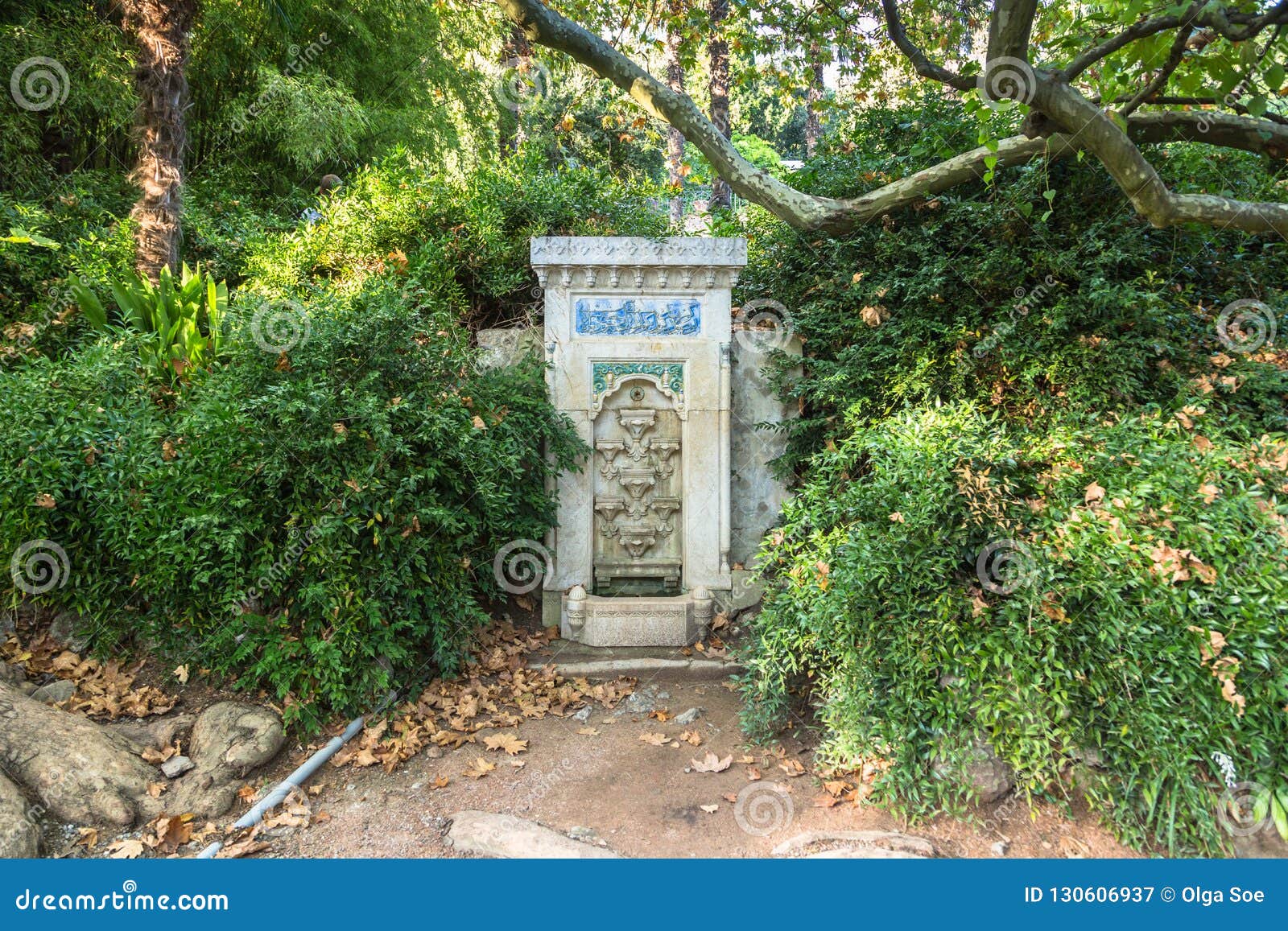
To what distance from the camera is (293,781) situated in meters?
3.78

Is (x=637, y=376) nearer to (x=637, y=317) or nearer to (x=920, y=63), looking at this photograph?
(x=637, y=317)

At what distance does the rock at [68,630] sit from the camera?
4371 millimetres

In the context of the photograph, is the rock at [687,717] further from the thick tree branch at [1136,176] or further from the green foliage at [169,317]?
the thick tree branch at [1136,176]

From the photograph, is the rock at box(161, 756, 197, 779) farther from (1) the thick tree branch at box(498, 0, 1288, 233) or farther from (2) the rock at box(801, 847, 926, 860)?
(1) the thick tree branch at box(498, 0, 1288, 233)

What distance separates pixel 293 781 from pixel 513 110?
39.3ft

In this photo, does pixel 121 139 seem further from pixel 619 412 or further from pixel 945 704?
pixel 945 704

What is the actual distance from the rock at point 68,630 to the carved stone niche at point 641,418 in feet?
9.81

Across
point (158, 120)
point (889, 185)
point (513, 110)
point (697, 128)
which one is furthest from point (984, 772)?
point (513, 110)

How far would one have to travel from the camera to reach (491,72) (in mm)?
12539

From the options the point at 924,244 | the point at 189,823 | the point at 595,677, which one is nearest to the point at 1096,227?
the point at 924,244

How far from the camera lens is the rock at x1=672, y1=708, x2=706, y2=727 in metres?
4.60

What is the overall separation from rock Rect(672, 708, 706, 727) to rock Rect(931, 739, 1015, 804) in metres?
1.62

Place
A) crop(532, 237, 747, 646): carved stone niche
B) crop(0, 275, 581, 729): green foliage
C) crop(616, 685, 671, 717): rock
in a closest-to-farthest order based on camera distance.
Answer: crop(0, 275, 581, 729): green foliage
crop(616, 685, 671, 717): rock
crop(532, 237, 747, 646): carved stone niche

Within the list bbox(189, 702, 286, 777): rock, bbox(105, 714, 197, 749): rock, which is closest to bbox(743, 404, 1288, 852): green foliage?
bbox(189, 702, 286, 777): rock
